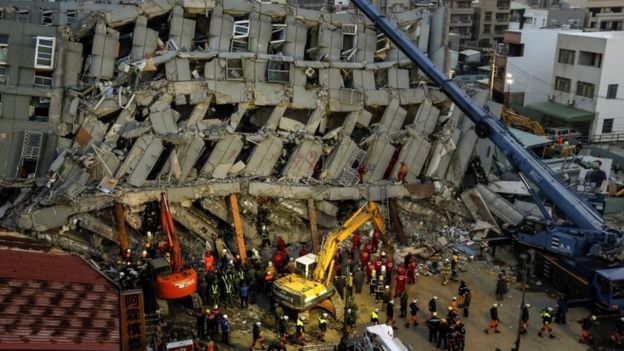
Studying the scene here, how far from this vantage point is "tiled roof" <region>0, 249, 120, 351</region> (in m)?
11.9

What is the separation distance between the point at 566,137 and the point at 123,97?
97.6 feet

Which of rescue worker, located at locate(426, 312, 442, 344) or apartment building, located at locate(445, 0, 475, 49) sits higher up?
apartment building, located at locate(445, 0, 475, 49)

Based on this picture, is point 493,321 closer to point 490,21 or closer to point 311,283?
point 311,283

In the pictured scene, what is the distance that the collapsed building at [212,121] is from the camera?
2645 centimetres

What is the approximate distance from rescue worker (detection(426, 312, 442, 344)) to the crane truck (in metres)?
6.07

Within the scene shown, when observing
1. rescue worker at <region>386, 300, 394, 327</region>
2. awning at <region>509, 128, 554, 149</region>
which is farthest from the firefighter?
awning at <region>509, 128, 554, 149</region>

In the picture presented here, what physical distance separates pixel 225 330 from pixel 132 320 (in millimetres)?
4636

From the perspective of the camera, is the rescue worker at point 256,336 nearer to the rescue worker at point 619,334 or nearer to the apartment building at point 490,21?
the rescue worker at point 619,334

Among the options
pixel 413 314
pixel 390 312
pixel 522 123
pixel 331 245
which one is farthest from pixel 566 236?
pixel 522 123

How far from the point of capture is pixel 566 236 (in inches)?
980

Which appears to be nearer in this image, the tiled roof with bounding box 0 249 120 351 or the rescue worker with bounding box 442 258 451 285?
the tiled roof with bounding box 0 249 120 351

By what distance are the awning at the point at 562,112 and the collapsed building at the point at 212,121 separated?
1532 centimetres

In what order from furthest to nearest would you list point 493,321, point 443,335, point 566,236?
point 566,236 → point 493,321 → point 443,335

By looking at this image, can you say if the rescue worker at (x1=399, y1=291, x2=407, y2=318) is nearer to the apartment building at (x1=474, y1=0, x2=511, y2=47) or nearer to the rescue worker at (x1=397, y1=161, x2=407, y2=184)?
the rescue worker at (x1=397, y1=161, x2=407, y2=184)
